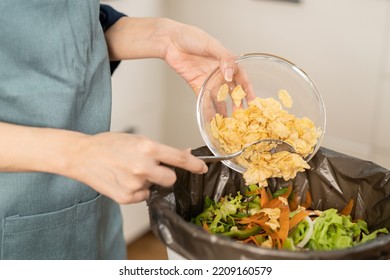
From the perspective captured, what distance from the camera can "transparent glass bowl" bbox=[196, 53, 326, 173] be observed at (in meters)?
0.97

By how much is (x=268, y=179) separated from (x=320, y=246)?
184 millimetres

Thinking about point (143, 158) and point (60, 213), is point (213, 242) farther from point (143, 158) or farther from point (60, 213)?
point (60, 213)

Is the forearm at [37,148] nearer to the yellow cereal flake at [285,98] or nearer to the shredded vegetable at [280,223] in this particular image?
the shredded vegetable at [280,223]

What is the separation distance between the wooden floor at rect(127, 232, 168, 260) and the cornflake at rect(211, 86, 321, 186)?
116cm

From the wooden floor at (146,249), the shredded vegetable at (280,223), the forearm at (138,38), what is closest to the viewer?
the shredded vegetable at (280,223)

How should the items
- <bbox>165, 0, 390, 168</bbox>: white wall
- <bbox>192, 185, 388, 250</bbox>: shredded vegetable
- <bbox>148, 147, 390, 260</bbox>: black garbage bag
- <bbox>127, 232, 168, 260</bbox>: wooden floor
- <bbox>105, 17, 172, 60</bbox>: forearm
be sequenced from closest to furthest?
<bbox>148, 147, 390, 260</bbox>: black garbage bag, <bbox>192, 185, 388, 250</bbox>: shredded vegetable, <bbox>105, 17, 172, 60</bbox>: forearm, <bbox>165, 0, 390, 168</bbox>: white wall, <bbox>127, 232, 168, 260</bbox>: wooden floor

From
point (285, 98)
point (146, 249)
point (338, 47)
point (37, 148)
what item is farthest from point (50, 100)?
point (146, 249)

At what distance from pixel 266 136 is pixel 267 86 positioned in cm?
11

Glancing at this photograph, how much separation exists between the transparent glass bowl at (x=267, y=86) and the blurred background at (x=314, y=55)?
2.21 ft

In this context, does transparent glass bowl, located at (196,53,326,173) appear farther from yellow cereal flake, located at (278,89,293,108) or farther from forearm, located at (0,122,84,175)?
forearm, located at (0,122,84,175)

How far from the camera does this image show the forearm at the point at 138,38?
3.61 ft

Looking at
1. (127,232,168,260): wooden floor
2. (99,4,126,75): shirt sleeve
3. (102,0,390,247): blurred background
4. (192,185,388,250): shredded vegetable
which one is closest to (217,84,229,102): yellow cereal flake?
(192,185,388,250): shredded vegetable

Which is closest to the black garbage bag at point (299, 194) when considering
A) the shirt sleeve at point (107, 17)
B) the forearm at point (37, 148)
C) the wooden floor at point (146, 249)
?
the forearm at point (37, 148)

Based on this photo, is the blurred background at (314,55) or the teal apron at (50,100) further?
the blurred background at (314,55)
